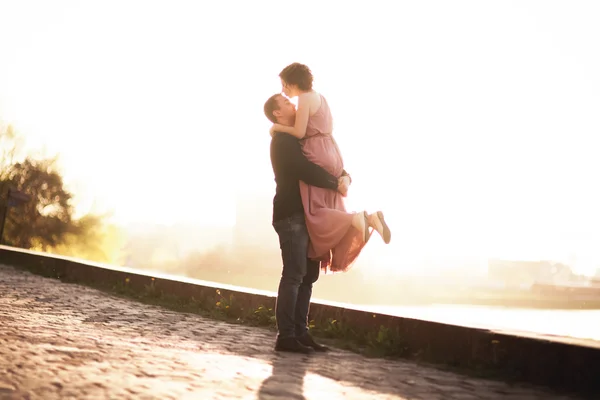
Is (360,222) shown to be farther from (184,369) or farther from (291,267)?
(184,369)

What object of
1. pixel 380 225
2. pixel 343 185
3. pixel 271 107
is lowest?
pixel 380 225

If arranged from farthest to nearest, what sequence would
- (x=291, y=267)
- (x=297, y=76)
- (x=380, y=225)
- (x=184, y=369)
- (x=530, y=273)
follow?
1. (x=530, y=273)
2. (x=297, y=76)
3. (x=291, y=267)
4. (x=380, y=225)
5. (x=184, y=369)

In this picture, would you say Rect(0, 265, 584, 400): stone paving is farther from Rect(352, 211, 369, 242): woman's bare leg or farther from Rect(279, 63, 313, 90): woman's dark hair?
Rect(279, 63, 313, 90): woman's dark hair

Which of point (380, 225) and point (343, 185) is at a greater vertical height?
point (343, 185)

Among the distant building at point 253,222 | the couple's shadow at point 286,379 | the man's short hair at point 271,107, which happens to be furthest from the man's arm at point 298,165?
the distant building at point 253,222

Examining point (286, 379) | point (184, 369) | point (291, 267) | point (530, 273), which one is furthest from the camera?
point (530, 273)

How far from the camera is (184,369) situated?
154 inches

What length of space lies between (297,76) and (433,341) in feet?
7.50

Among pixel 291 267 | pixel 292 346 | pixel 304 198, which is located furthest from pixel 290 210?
pixel 292 346

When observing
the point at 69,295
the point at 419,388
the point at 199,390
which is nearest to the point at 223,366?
the point at 199,390

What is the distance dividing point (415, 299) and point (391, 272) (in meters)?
8.19

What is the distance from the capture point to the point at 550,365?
4188mm

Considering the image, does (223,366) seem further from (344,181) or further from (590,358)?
(590,358)

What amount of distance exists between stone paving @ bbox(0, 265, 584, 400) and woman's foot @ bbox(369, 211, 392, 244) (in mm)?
908
